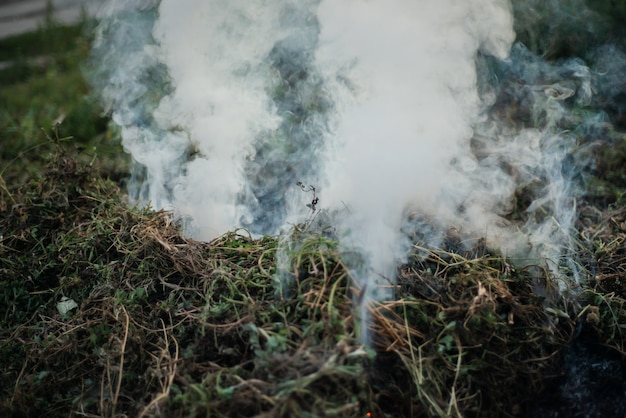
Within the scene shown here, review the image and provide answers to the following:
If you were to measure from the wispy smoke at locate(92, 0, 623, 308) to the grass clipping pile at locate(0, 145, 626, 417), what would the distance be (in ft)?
1.07

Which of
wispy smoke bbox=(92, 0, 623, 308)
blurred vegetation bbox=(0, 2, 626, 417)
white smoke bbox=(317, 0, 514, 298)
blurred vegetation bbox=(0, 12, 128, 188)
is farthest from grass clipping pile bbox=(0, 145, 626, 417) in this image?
blurred vegetation bbox=(0, 12, 128, 188)

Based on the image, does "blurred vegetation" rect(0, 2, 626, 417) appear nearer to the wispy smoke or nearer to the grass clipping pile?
the grass clipping pile

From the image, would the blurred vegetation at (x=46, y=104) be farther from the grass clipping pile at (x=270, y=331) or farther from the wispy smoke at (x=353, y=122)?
the grass clipping pile at (x=270, y=331)

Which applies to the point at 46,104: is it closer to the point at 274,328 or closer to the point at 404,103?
the point at 404,103

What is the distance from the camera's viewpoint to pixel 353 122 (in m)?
3.64

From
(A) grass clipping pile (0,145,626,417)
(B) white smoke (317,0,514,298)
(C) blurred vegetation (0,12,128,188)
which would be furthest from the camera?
(C) blurred vegetation (0,12,128,188)

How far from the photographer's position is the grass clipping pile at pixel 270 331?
260 centimetres

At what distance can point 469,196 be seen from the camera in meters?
3.69

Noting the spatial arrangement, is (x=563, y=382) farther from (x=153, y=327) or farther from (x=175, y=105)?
(x=175, y=105)

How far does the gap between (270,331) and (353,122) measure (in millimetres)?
1429

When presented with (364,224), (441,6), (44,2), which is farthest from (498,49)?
(44,2)

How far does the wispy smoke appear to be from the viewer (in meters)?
3.53

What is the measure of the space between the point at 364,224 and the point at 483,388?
974 millimetres

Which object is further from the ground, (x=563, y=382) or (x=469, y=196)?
(x=469, y=196)
